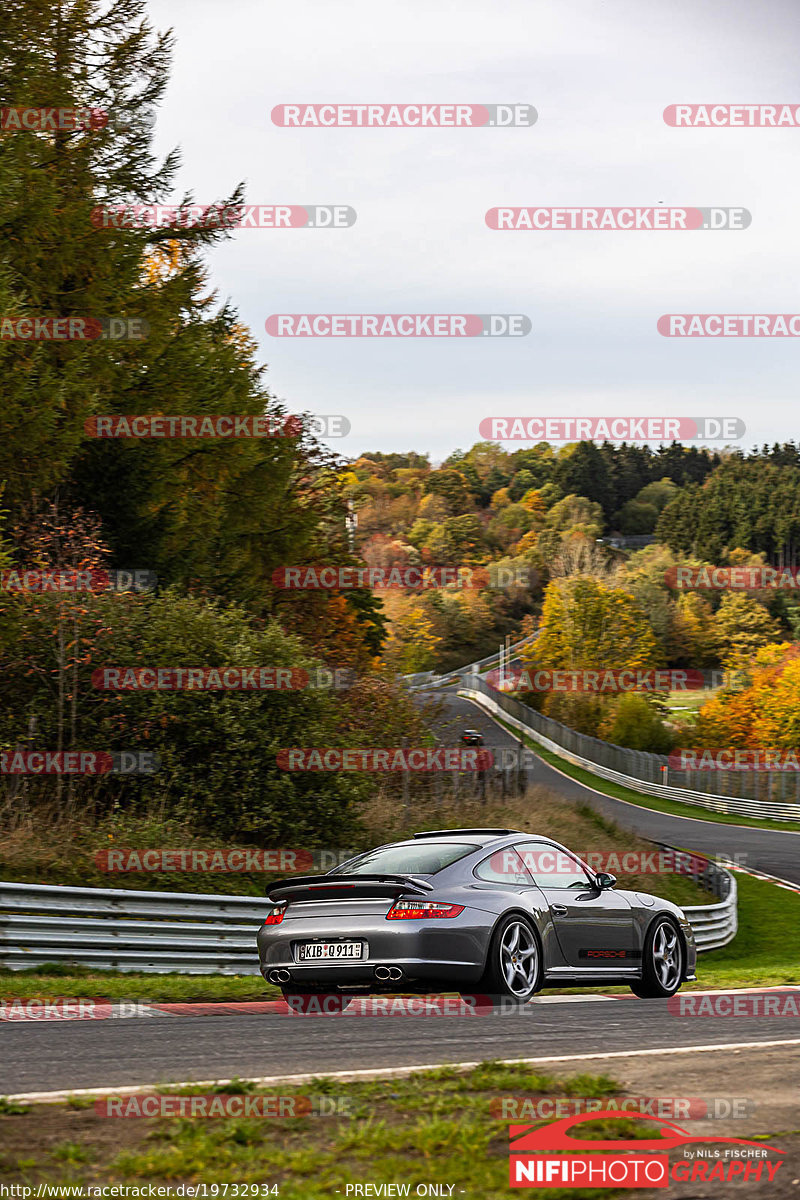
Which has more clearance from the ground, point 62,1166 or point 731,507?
point 731,507

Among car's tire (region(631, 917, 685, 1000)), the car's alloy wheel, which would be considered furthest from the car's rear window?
car's tire (region(631, 917, 685, 1000))

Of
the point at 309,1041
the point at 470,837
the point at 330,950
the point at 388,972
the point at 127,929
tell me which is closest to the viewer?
the point at 309,1041

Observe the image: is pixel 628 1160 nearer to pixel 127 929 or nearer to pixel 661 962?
pixel 661 962

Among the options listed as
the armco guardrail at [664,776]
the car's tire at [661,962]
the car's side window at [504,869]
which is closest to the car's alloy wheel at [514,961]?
the car's side window at [504,869]

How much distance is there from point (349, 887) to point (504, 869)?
1.36 meters

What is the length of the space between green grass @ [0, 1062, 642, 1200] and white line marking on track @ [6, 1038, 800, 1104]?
21cm

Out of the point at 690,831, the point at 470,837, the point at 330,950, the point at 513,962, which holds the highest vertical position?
the point at 470,837

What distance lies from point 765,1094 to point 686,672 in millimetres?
103381

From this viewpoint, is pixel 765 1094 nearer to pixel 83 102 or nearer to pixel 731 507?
pixel 83 102

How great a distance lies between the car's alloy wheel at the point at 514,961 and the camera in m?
8.91

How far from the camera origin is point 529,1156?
173 inches

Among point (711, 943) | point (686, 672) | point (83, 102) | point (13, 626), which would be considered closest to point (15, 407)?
point (13, 626)

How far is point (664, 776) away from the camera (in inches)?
2404

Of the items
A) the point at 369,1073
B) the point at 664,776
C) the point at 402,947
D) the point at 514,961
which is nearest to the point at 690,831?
the point at 664,776
